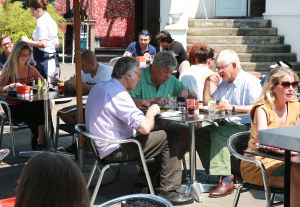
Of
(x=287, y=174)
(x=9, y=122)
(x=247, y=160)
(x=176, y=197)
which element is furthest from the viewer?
(x=9, y=122)

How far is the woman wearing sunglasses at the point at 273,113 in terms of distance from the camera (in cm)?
483

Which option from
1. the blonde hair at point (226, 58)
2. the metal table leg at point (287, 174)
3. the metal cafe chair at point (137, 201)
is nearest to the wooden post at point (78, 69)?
the blonde hair at point (226, 58)

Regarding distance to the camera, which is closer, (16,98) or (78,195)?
(78,195)

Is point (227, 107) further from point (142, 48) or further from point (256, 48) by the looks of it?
point (256, 48)

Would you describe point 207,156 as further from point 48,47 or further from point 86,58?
point 48,47

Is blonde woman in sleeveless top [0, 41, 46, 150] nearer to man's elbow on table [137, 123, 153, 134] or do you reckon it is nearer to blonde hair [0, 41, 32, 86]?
blonde hair [0, 41, 32, 86]

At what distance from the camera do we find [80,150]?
20.7ft

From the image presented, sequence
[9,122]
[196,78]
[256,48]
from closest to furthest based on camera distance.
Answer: [196,78]
[9,122]
[256,48]

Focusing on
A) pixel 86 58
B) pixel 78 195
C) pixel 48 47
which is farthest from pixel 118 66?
pixel 48 47

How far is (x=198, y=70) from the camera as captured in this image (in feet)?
23.7

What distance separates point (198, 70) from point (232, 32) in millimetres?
7226

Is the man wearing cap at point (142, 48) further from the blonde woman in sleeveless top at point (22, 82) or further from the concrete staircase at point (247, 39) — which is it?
the concrete staircase at point (247, 39)

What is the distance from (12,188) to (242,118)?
7.42 ft

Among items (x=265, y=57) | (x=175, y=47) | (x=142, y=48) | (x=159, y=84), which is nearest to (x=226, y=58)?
(x=159, y=84)
